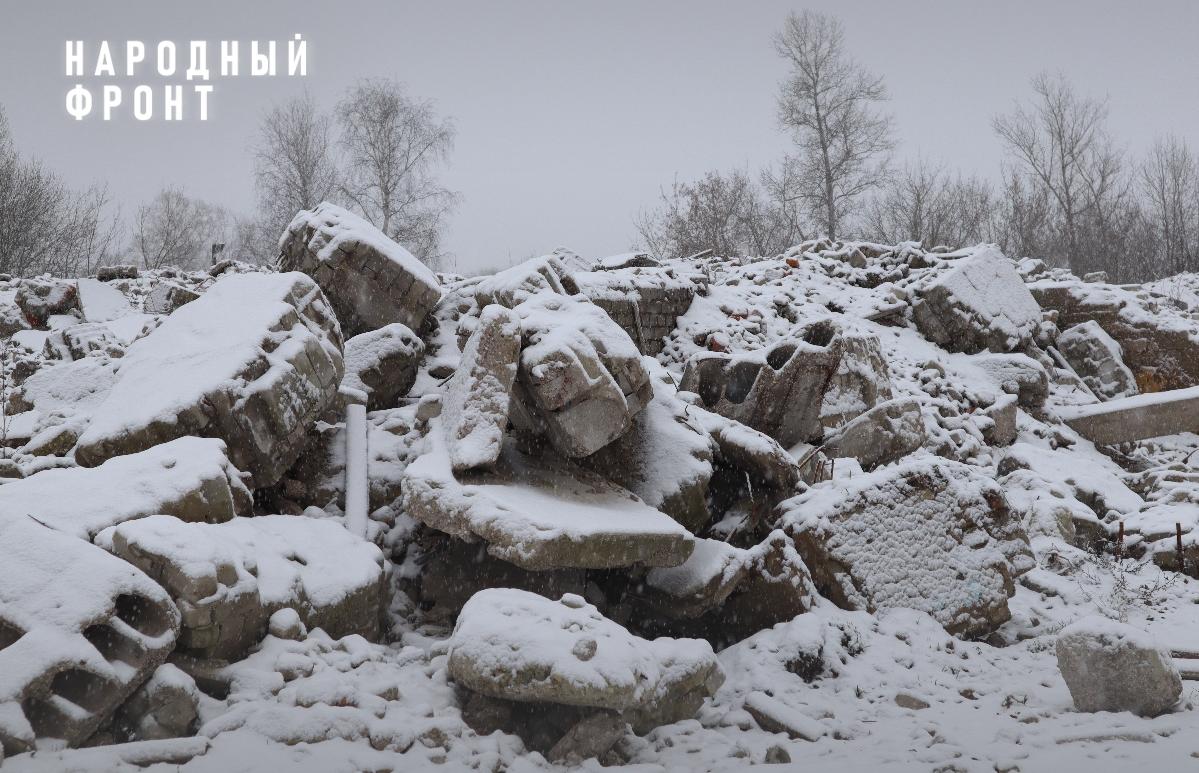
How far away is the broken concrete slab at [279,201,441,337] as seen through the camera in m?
7.92

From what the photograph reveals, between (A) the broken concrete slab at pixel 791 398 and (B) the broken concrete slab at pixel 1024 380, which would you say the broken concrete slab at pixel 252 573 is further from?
(B) the broken concrete slab at pixel 1024 380

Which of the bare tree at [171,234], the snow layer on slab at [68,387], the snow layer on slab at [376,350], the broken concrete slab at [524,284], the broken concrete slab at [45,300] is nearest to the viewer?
the snow layer on slab at [376,350]

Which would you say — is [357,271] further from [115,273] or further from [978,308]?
[115,273]

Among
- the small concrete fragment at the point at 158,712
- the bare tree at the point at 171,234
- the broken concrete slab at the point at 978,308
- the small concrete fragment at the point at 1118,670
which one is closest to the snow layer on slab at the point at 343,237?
the small concrete fragment at the point at 158,712

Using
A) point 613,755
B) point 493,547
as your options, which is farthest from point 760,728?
point 493,547

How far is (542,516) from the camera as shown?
4730 millimetres

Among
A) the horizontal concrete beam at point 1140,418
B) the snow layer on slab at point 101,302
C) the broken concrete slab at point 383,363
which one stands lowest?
the horizontal concrete beam at point 1140,418

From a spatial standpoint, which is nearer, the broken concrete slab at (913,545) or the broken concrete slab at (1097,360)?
the broken concrete slab at (913,545)

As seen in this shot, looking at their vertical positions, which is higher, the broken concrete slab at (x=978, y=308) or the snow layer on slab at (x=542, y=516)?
the broken concrete slab at (x=978, y=308)

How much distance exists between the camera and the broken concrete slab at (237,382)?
17.2ft

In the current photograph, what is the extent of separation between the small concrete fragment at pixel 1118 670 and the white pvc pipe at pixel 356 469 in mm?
4391

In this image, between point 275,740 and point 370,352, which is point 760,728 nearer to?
point 275,740

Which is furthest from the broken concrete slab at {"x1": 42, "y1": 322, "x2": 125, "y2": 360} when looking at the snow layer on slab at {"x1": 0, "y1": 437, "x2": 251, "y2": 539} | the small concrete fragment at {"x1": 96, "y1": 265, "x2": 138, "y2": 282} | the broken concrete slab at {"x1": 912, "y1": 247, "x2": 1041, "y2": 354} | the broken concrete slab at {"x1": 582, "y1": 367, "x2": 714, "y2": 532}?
the broken concrete slab at {"x1": 912, "y1": 247, "x2": 1041, "y2": 354}

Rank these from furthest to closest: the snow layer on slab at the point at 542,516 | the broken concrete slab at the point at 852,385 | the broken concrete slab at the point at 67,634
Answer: the broken concrete slab at the point at 852,385, the snow layer on slab at the point at 542,516, the broken concrete slab at the point at 67,634
